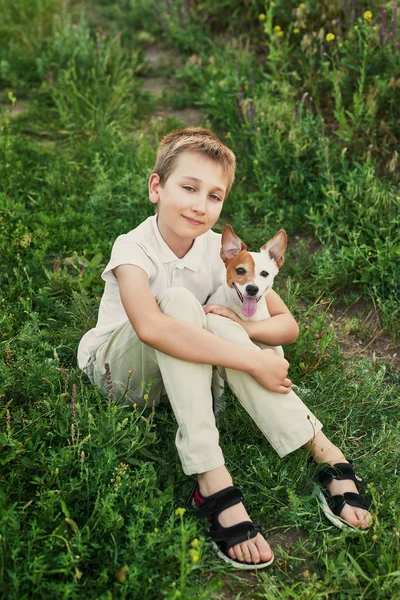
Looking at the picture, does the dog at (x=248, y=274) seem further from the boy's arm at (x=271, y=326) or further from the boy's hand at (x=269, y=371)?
the boy's hand at (x=269, y=371)

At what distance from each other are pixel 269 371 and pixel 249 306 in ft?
1.23

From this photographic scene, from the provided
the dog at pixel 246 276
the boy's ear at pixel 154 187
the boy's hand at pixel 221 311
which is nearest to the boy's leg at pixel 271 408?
the boy's hand at pixel 221 311

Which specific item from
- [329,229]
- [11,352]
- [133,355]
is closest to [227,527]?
[133,355]

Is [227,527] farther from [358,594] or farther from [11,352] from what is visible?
[11,352]

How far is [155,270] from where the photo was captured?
3045mm

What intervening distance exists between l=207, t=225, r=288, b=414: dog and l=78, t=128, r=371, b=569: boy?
86 mm

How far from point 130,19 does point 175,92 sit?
1.32m

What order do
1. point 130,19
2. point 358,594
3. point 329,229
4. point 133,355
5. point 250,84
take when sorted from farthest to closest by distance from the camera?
point 130,19 → point 250,84 → point 329,229 → point 133,355 → point 358,594

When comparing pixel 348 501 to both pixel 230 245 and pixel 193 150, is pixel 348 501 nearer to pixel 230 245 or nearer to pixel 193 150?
pixel 230 245

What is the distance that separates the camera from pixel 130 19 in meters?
6.74

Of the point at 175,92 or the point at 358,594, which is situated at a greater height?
the point at 175,92

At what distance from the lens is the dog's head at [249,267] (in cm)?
301

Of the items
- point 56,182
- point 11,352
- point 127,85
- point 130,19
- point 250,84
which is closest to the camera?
point 11,352

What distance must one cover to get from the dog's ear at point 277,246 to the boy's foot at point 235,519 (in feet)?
3.38
